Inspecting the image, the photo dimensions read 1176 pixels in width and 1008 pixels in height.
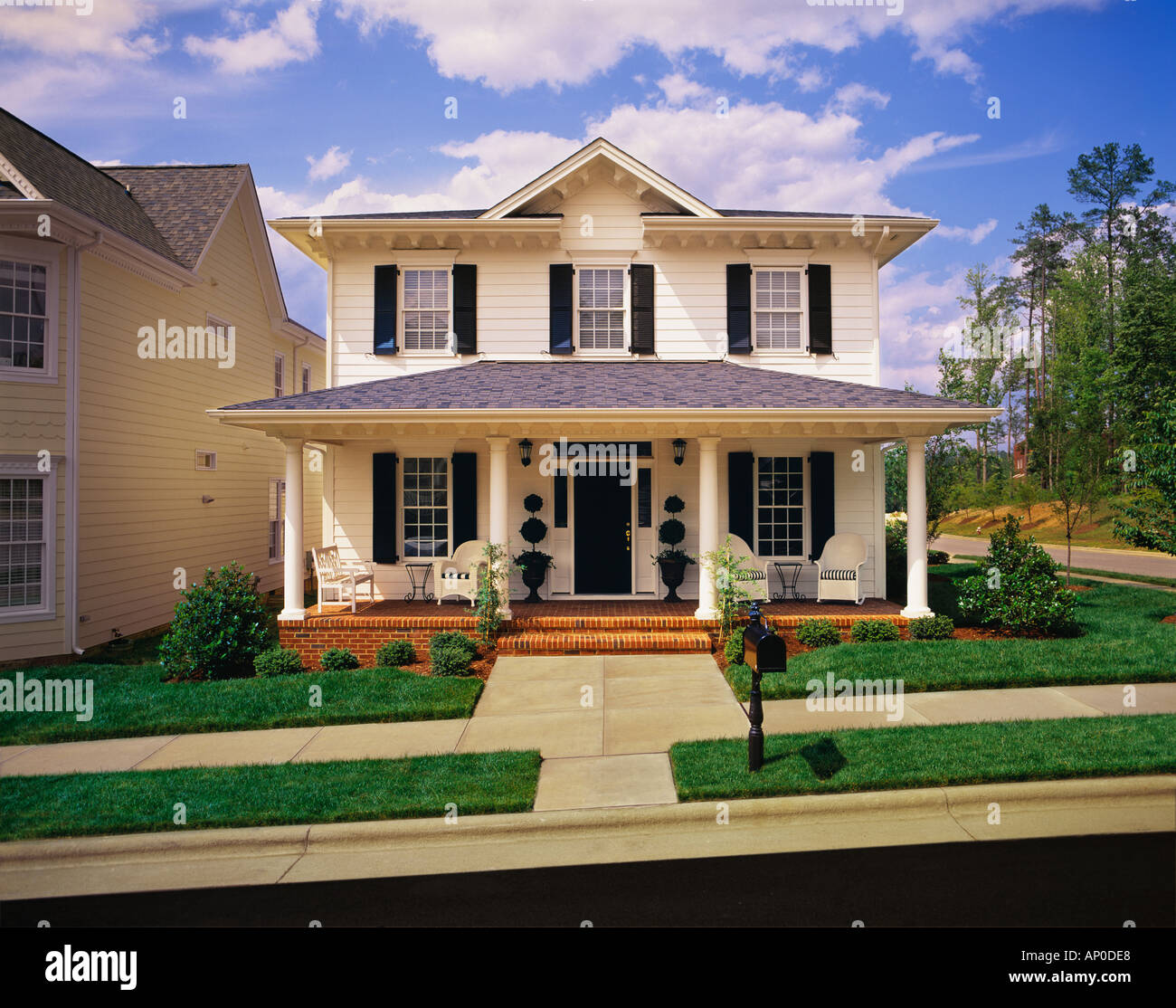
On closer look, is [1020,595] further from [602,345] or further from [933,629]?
[602,345]

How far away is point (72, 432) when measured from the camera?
11812 mm

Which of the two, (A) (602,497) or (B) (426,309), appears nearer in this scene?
(A) (602,497)

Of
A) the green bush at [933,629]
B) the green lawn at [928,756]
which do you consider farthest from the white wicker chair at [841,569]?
the green lawn at [928,756]

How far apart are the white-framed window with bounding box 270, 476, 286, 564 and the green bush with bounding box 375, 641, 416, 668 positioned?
10933 mm

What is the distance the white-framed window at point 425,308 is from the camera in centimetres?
1360

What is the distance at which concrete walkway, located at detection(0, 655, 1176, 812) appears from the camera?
6.59m

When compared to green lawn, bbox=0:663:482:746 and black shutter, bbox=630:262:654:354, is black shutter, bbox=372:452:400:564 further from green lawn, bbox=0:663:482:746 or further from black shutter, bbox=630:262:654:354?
black shutter, bbox=630:262:654:354

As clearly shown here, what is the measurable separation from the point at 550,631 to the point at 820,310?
8.18 m

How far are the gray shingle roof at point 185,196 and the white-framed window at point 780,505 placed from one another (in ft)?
43.6

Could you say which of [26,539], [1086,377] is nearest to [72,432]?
[26,539]

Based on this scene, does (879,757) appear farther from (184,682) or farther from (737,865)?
(184,682)

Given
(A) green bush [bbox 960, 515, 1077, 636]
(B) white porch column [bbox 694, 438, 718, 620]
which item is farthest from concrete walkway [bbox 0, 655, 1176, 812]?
(B) white porch column [bbox 694, 438, 718, 620]

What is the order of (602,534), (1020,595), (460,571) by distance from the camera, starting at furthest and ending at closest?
(602,534)
(460,571)
(1020,595)

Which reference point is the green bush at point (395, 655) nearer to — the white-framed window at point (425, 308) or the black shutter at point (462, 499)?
the black shutter at point (462, 499)
